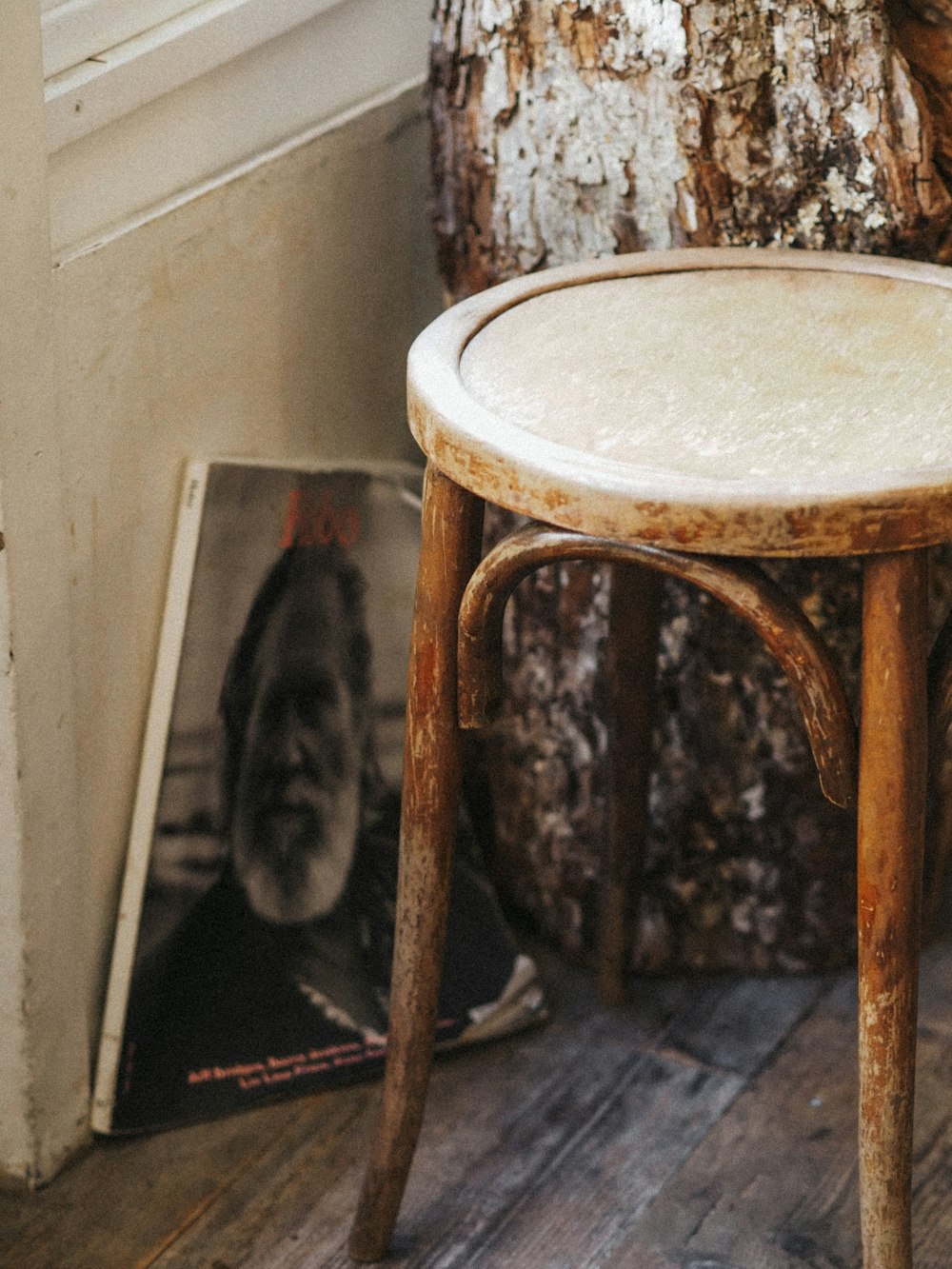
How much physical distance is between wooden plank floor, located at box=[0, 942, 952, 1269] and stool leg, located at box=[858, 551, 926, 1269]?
0.26 meters

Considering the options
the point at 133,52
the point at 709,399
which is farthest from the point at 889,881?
the point at 133,52

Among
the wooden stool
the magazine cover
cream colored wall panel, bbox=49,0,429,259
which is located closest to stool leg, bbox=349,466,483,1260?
the wooden stool

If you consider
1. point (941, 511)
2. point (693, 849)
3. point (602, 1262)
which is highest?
point (941, 511)

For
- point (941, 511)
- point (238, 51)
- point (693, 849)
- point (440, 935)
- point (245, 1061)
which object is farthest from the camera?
point (693, 849)

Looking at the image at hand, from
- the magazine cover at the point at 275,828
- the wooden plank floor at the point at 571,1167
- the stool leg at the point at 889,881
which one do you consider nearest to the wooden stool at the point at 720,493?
the stool leg at the point at 889,881

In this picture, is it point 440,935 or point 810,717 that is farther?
point 440,935

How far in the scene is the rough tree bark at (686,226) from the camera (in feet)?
3.54

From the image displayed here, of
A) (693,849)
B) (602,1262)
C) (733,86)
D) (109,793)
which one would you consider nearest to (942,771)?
(693,849)

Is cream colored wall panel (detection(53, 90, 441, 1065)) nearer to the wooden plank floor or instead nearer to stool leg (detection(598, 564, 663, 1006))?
the wooden plank floor

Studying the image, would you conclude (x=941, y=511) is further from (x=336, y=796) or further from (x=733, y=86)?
(x=336, y=796)

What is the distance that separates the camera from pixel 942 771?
1.36m

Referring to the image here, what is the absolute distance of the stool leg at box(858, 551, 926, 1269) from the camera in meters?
0.79

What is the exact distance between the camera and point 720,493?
747 millimetres

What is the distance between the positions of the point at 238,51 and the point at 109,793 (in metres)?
0.59
